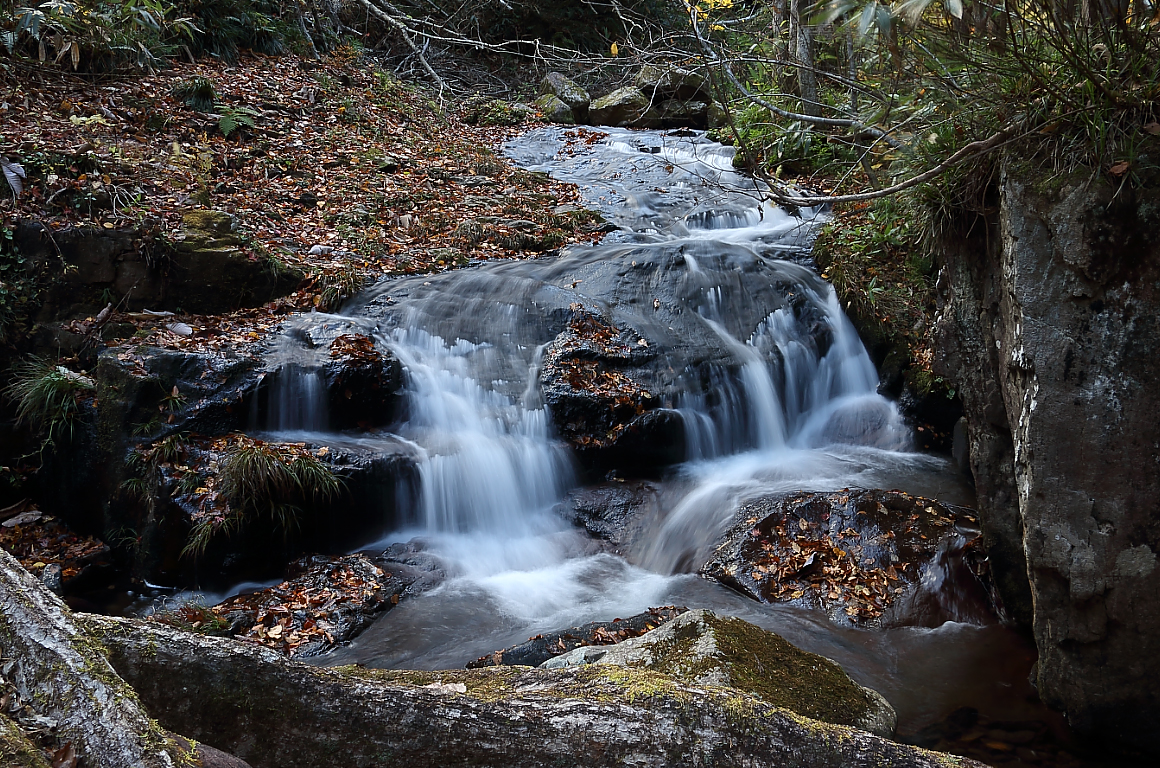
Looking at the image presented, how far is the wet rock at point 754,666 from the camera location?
328cm

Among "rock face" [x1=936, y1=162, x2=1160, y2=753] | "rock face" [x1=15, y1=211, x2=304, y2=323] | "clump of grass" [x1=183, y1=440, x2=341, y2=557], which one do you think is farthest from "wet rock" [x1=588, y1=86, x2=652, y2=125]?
"rock face" [x1=936, y1=162, x2=1160, y2=753]

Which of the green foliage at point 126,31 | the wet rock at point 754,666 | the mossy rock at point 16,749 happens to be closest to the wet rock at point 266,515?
the wet rock at point 754,666

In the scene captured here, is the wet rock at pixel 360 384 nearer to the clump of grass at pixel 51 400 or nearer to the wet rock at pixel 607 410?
the wet rock at pixel 607 410

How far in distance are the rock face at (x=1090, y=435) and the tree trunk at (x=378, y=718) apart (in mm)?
2618

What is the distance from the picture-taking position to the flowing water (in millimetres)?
4957

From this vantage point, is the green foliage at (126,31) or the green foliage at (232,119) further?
the green foliage at (232,119)

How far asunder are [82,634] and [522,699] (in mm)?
1024

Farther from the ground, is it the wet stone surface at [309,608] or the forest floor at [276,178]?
the forest floor at [276,178]

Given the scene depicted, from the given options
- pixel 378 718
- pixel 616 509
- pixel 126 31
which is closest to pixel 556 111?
pixel 126 31

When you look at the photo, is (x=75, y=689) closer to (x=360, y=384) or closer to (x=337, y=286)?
(x=360, y=384)

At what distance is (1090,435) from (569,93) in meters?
15.9

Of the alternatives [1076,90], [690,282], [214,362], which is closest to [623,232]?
[690,282]

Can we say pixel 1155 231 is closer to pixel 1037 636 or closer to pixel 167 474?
pixel 1037 636

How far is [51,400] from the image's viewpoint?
6336 mm
